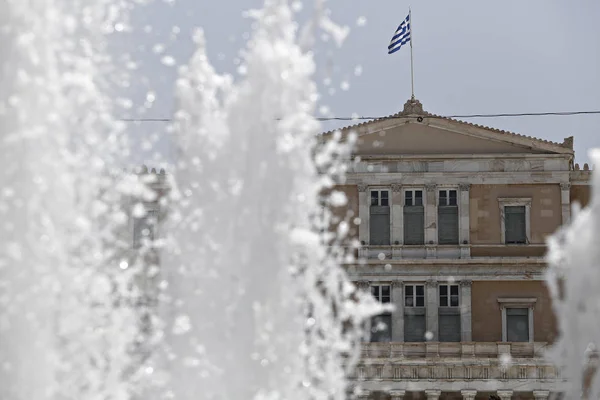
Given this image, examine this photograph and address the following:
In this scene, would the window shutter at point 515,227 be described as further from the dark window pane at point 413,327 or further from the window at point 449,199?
the dark window pane at point 413,327

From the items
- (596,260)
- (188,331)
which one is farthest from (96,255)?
(596,260)

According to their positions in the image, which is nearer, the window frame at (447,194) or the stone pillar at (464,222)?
the stone pillar at (464,222)

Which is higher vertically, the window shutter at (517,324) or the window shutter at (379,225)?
the window shutter at (379,225)

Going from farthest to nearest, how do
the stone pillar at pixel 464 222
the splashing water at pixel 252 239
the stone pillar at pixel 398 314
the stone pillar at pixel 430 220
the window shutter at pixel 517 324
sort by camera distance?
the stone pillar at pixel 430 220 < the stone pillar at pixel 464 222 < the stone pillar at pixel 398 314 < the window shutter at pixel 517 324 < the splashing water at pixel 252 239

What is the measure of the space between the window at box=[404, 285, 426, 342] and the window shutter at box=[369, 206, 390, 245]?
1858 millimetres

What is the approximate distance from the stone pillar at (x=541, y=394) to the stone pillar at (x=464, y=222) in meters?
5.47

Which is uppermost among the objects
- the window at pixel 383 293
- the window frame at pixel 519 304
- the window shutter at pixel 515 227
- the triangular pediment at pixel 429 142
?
the triangular pediment at pixel 429 142

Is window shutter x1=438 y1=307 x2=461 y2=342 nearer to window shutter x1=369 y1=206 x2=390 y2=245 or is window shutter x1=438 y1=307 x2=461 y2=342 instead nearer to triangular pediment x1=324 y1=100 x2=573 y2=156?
window shutter x1=369 y1=206 x2=390 y2=245

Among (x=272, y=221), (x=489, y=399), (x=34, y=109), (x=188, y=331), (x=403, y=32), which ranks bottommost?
(x=489, y=399)

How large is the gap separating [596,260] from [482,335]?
26984 mm

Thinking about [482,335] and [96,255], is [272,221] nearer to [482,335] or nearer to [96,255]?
[96,255]

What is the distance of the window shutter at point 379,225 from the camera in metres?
44.6

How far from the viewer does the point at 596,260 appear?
55.3ft

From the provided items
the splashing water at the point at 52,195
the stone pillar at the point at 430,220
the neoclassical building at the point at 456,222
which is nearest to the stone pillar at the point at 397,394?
the neoclassical building at the point at 456,222
